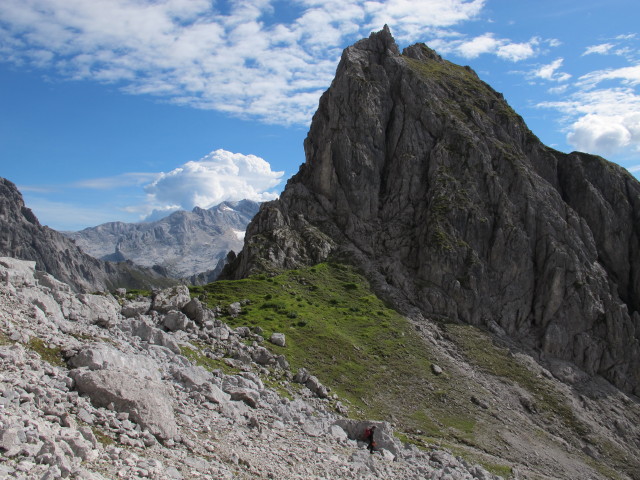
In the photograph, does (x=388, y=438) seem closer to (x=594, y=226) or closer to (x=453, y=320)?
(x=453, y=320)

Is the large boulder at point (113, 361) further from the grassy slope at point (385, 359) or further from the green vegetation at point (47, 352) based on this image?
the grassy slope at point (385, 359)

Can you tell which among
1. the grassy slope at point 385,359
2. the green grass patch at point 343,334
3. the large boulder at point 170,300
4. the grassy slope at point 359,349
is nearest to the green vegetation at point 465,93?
the green grass patch at point 343,334

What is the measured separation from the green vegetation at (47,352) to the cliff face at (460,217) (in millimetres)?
58111

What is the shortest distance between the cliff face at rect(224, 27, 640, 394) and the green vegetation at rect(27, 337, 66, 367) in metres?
58.1

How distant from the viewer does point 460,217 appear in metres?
99.2

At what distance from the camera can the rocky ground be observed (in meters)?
19.5

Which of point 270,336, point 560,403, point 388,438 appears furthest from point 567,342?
point 388,438

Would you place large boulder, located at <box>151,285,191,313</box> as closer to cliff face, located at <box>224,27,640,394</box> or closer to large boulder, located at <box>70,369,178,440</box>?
large boulder, located at <box>70,369,178,440</box>

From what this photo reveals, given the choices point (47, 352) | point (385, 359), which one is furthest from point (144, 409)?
point (385, 359)

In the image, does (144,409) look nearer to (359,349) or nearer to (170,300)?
(170,300)

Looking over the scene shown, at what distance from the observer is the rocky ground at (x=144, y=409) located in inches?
769

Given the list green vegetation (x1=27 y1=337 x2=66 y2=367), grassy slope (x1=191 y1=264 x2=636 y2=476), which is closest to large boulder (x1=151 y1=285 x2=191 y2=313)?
grassy slope (x1=191 y1=264 x2=636 y2=476)

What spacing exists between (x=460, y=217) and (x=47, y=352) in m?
83.7

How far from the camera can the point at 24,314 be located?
101ft
